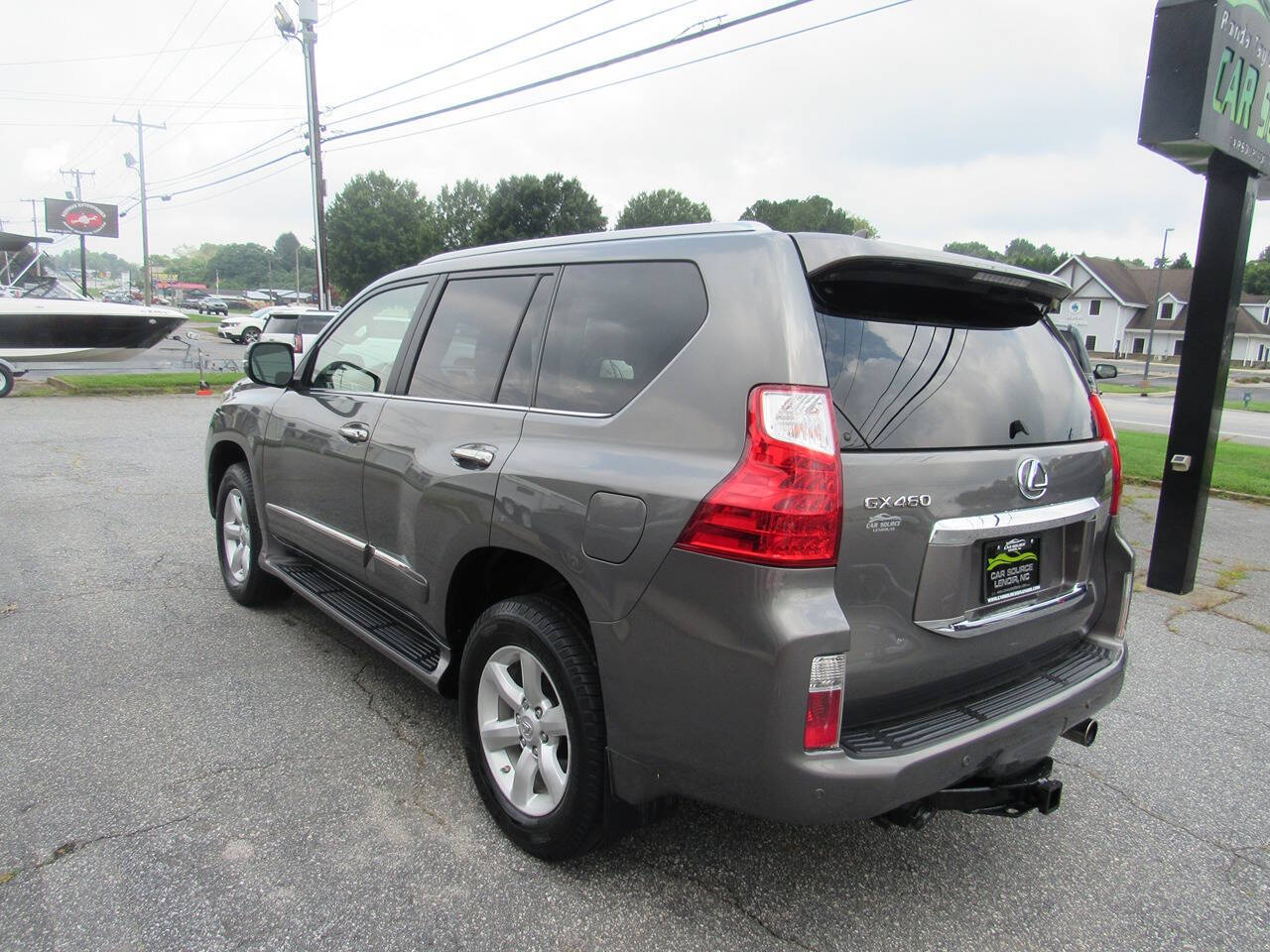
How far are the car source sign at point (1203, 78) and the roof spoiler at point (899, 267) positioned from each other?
140 inches

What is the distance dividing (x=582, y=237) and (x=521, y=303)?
32 centimetres

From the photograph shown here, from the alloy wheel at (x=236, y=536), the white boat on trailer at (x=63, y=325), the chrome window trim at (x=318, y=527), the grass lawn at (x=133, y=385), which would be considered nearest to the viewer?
the chrome window trim at (x=318, y=527)

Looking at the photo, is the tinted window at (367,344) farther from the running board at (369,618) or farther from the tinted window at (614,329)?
the tinted window at (614,329)

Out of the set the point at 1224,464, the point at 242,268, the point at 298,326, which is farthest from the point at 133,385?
the point at 242,268

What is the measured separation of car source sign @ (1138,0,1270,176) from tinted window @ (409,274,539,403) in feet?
14.4

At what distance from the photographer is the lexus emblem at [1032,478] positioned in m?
2.36

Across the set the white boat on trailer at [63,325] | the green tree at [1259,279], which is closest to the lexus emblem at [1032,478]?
the white boat on trailer at [63,325]

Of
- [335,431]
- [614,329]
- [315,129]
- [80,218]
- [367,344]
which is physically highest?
[315,129]

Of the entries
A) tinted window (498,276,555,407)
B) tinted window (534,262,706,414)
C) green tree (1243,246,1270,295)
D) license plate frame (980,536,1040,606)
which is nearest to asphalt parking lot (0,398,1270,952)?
license plate frame (980,536,1040,606)

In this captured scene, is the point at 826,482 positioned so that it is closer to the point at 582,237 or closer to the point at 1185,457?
the point at 582,237

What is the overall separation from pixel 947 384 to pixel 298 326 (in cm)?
2099

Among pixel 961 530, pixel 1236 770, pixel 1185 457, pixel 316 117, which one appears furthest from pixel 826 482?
pixel 316 117

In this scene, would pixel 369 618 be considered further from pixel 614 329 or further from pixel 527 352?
pixel 614 329

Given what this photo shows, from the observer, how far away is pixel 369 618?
357cm
